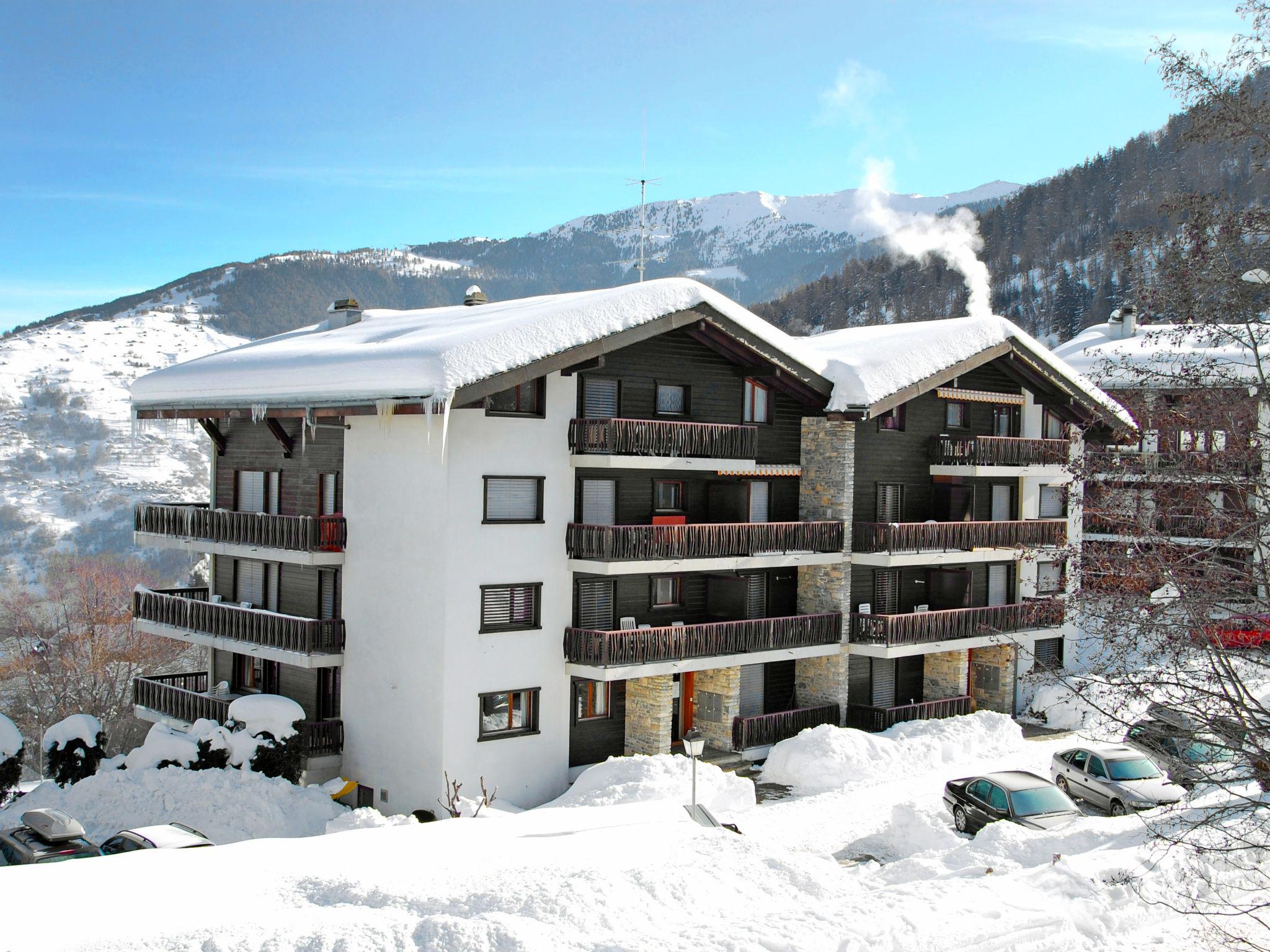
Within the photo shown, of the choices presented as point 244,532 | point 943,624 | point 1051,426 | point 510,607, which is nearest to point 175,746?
point 244,532

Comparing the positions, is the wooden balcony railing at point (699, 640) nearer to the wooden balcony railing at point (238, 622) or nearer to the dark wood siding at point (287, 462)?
the wooden balcony railing at point (238, 622)

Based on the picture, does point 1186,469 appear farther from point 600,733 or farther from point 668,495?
point 600,733

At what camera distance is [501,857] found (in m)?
17.5

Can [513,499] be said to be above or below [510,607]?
above

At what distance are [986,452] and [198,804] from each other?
80.5 ft

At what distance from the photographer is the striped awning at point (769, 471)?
30984mm

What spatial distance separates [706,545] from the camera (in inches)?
1130

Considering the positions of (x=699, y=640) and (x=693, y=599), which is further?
(x=693, y=599)

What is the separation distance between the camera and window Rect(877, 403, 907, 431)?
112ft

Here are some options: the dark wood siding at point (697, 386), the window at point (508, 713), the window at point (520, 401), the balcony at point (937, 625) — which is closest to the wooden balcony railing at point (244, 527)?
the window at point (520, 401)

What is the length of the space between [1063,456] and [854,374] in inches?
377

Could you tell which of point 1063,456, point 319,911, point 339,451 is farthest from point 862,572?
point 319,911

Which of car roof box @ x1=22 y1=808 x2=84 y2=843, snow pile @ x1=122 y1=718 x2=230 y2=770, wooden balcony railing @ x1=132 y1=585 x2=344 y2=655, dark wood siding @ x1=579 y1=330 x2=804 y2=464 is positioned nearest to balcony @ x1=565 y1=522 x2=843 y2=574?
dark wood siding @ x1=579 y1=330 x2=804 y2=464

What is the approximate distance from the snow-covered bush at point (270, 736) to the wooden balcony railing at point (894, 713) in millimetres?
15262
